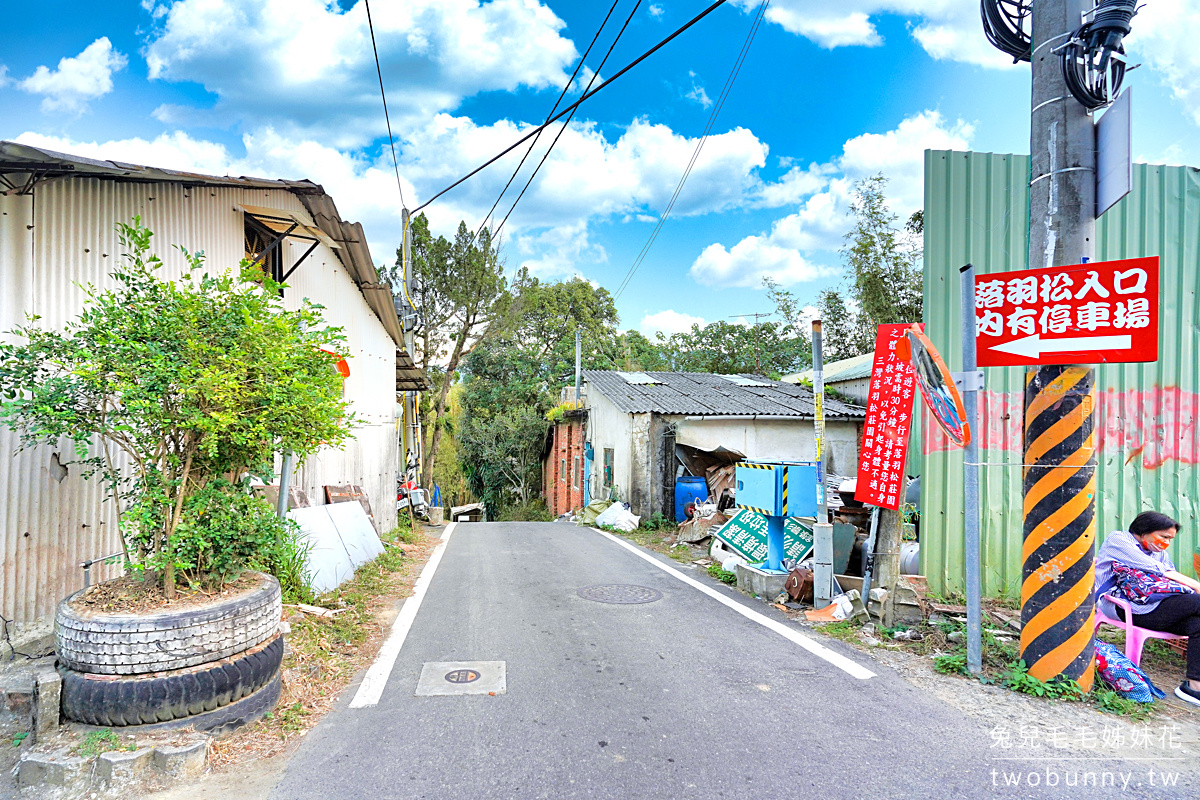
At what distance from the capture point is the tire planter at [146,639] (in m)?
3.46

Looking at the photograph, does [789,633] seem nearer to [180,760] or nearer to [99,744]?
[180,760]

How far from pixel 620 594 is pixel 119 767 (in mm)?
5069

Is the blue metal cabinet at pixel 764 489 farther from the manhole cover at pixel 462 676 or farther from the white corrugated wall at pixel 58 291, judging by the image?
the white corrugated wall at pixel 58 291

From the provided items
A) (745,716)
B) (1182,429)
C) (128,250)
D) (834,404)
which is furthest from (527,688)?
(834,404)

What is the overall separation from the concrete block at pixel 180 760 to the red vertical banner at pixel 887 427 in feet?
18.0

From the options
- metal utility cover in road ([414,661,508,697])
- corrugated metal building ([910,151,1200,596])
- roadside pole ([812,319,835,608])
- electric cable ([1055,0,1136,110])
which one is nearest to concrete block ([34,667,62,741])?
metal utility cover in road ([414,661,508,697])

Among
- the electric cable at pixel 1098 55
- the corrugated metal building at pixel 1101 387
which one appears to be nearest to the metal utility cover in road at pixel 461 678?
the corrugated metal building at pixel 1101 387

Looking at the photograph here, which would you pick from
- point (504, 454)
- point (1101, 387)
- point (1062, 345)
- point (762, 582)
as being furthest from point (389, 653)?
point (504, 454)

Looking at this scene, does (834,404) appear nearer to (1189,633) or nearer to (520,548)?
(520,548)

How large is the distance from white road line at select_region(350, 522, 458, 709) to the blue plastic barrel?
7.68m

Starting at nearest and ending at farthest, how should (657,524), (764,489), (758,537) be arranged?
1. (764,489)
2. (758,537)
3. (657,524)

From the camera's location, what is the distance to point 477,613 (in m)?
6.55

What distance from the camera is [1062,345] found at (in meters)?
4.47

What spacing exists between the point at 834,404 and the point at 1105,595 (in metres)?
12.3
